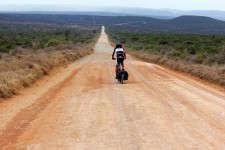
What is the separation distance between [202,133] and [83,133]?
7.43 feet

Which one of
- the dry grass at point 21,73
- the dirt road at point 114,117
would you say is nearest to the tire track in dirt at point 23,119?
the dirt road at point 114,117

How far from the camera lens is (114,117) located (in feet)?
39.0

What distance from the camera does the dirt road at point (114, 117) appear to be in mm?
9406

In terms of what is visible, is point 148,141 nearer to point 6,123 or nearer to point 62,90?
point 6,123

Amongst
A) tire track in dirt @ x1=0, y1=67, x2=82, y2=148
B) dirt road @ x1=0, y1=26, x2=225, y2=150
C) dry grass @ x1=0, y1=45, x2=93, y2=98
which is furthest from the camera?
dry grass @ x1=0, y1=45, x2=93, y2=98

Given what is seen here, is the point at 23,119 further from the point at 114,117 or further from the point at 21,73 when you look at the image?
the point at 21,73

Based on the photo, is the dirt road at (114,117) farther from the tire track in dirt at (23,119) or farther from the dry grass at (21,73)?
the dry grass at (21,73)

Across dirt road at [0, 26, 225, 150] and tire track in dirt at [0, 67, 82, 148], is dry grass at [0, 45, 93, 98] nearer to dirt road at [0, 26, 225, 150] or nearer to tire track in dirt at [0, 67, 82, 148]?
dirt road at [0, 26, 225, 150]

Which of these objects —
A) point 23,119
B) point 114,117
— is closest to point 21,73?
point 23,119

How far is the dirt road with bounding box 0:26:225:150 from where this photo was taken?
9.41m

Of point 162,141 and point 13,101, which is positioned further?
point 13,101

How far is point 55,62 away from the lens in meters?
29.0

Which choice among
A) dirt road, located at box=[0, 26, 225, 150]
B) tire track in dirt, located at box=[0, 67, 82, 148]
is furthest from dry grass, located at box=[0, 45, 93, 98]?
tire track in dirt, located at box=[0, 67, 82, 148]

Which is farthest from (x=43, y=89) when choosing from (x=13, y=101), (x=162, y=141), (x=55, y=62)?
(x=55, y=62)
